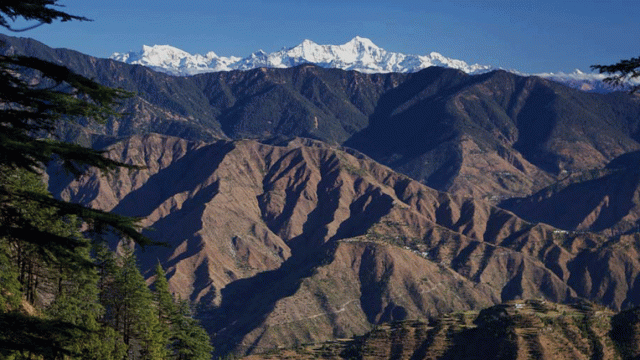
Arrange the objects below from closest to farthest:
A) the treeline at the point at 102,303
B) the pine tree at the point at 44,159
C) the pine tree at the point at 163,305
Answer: the pine tree at the point at 44,159 < the treeline at the point at 102,303 < the pine tree at the point at 163,305

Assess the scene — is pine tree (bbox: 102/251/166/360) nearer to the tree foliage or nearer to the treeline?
the treeline

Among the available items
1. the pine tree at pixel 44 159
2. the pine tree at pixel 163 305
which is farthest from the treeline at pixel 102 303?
the pine tree at pixel 44 159

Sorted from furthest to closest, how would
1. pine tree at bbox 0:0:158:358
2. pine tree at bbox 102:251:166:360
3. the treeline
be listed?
1. pine tree at bbox 102:251:166:360
2. the treeline
3. pine tree at bbox 0:0:158:358

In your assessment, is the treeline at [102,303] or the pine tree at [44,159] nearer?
the pine tree at [44,159]

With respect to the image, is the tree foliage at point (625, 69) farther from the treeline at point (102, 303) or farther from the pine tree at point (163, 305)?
the pine tree at point (163, 305)

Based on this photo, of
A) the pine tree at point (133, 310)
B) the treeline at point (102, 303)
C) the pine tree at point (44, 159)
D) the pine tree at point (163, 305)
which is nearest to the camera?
the pine tree at point (44, 159)

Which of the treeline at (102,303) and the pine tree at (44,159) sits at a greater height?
the treeline at (102,303)

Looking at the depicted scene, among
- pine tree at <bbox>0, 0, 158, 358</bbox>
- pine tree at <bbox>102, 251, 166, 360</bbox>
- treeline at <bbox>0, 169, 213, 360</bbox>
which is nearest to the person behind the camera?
pine tree at <bbox>0, 0, 158, 358</bbox>

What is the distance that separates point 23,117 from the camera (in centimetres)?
2486

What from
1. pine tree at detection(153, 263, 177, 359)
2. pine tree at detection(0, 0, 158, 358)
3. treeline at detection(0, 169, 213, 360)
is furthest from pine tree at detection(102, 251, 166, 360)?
pine tree at detection(0, 0, 158, 358)

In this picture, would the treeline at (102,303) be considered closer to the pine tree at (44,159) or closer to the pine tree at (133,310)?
the pine tree at (133,310)

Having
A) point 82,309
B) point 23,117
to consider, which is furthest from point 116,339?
point 23,117

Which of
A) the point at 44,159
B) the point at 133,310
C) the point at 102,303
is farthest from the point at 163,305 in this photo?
the point at 44,159

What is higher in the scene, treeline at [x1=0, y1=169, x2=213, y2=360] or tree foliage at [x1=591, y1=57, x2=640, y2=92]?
treeline at [x1=0, y1=169, x2=213, y2=360]
